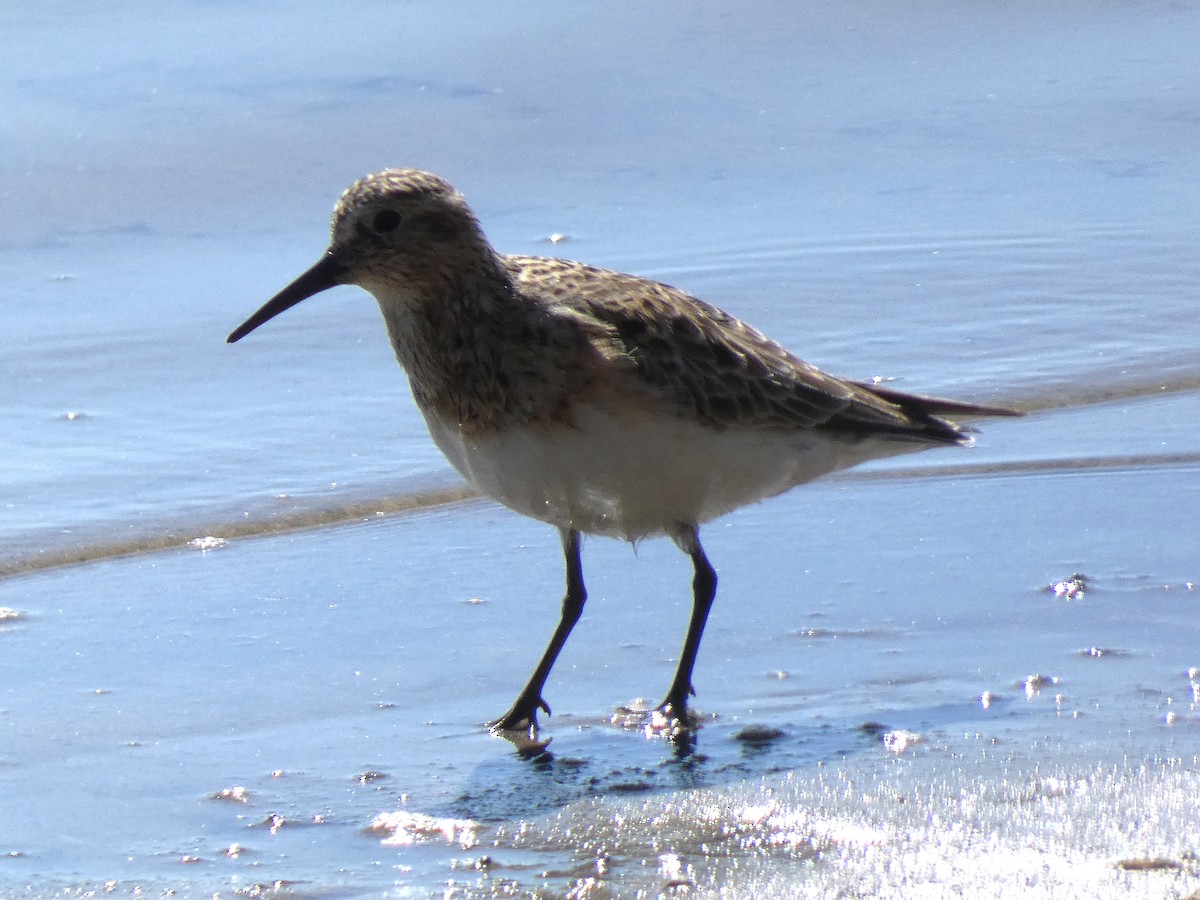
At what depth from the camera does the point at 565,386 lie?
4629mm

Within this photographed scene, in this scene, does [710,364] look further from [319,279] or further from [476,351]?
[319,279]

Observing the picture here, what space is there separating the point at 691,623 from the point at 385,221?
1.26m

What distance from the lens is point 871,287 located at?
26.9 feet

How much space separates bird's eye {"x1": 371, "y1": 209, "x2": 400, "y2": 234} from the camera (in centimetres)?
476

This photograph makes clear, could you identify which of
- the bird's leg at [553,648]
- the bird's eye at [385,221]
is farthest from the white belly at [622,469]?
the bird's eye at [385,221]

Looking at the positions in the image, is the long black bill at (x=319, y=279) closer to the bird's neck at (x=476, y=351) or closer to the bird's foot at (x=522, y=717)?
the bird's neck at (x=476, y=351)

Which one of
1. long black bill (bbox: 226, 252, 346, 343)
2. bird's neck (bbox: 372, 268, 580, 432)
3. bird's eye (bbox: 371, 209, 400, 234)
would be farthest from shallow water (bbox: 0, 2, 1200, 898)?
bird's eye (bbox: 371, 209, 400, 234)

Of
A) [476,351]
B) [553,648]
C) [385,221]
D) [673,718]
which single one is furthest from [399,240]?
[673,718]

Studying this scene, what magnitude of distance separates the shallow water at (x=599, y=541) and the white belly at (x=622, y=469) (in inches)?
15.9

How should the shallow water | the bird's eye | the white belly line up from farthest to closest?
the bird's eye < the white belly < the shallow water

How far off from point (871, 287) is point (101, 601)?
388cm

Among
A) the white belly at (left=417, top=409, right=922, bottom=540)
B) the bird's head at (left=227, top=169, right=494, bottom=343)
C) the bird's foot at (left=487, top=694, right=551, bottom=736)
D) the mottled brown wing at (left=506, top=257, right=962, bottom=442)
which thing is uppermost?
the bird's head at (left=227, top=169, right=494, bottom=343)

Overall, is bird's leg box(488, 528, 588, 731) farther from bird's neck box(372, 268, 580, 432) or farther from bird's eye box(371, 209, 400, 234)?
bird's eye box(371, 209, 400, 234)

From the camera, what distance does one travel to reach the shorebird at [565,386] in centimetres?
463
